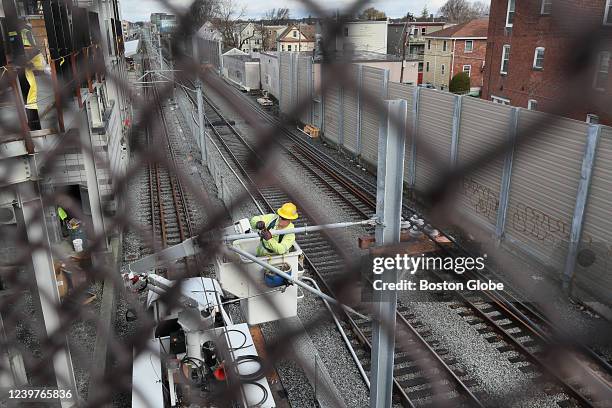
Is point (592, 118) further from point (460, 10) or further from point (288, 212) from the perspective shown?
point (288, 212)

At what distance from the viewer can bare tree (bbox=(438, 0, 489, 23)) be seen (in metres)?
0.66

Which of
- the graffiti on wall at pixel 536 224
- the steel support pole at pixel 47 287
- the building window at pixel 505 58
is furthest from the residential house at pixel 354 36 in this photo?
the graffiti on wall at pixel 536 224

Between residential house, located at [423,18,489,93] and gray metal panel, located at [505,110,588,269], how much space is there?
916 millimetres

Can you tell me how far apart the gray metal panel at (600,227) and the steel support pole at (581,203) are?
0.03 m

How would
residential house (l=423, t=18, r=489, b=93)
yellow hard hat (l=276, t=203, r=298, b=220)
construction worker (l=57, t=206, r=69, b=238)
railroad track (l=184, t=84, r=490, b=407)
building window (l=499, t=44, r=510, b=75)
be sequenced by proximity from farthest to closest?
1. construction worker (l=57, t=206, r=69, b=238)
2. residential house (l=423, t=18, r=489, b=93)
3. railroad track (l=184, t=84, r=490, b=407)
4. yellow hard hat (l=276, t=203, r=298, b=220)
5. building window (l=499, t=44, r=510, b=75)

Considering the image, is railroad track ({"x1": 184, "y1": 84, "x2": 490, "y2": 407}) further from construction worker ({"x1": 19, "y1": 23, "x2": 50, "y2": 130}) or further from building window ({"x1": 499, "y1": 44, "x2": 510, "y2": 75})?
construction worker ({"x1": 19, "y1": 23, "x2": 50, "y2": 130})

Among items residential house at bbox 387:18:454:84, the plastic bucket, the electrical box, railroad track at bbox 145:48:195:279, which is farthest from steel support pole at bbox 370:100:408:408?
the plastic bucket

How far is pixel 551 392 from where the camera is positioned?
350 centimetres

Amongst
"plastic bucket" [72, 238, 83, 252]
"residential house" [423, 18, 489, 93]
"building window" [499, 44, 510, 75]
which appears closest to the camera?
"building window" [499, 44, 510, 75]

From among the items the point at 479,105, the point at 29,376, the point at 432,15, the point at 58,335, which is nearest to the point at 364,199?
the point at 479,105

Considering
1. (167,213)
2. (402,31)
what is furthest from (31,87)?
(167,213)

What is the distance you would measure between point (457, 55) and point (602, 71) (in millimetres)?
5362

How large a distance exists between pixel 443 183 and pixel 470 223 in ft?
0.65

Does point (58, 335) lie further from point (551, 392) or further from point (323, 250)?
point (323, 250)
